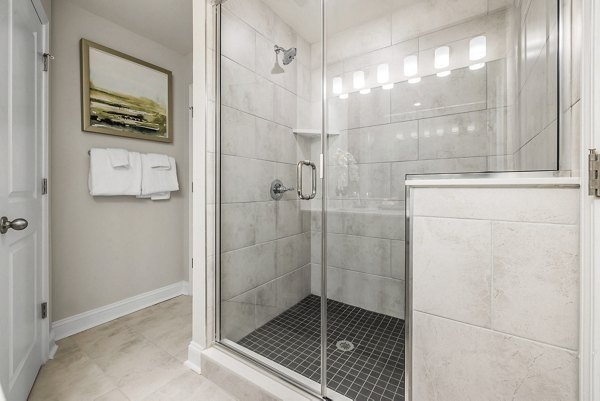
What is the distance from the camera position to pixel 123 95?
7.09 feet

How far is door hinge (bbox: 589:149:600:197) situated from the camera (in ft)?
1.81

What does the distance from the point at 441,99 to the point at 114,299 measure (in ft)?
9.69

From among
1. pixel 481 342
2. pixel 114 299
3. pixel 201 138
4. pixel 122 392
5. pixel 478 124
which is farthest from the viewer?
pixel 114 299

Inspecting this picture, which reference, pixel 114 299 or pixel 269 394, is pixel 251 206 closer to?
pixel 269 394

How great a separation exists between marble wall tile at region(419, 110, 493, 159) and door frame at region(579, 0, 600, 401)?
1089 mm

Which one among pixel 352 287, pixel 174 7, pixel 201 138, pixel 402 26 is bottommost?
pixel 352 287

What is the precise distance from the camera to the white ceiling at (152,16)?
1905 millimetres

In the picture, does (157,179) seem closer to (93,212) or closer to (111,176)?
(111,176)

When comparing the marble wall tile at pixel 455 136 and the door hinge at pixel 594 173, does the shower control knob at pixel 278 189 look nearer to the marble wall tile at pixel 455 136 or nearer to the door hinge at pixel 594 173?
the marble wall tile at pixel 455 136

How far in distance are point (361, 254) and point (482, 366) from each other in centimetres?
129

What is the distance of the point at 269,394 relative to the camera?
1.18m

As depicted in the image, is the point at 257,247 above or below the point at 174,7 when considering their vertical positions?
below

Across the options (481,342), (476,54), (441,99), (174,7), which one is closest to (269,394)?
(481,342)

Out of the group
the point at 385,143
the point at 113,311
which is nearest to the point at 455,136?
the point at 385,143
